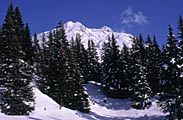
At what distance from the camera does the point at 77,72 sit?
49.5 meters

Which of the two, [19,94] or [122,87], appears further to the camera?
[122,87]

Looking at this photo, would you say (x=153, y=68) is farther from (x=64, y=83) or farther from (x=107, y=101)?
(x=64, y=83)

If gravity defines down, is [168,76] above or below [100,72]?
below

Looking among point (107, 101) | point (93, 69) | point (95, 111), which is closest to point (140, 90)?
point (95, 111)

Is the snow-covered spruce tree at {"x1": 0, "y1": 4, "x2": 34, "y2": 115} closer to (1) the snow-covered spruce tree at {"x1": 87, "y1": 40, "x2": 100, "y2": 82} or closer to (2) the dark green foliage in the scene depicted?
(2) the dark green foliage

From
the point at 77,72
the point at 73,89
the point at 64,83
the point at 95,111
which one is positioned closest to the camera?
the point at 64,83

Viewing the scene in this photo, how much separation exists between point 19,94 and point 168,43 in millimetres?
17676

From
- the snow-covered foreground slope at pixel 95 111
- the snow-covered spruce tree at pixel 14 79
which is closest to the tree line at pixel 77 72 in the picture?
the snow-covered spruce tree at pixel 14 79

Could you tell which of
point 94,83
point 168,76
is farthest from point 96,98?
point 168,76

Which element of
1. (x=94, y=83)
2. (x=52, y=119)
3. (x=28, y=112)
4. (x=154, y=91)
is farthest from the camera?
(x=94, y=83)

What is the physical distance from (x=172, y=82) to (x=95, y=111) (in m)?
23.2

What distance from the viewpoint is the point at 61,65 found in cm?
4747

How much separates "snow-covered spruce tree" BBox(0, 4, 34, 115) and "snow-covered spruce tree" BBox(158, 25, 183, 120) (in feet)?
48.9

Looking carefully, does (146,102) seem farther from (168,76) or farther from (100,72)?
(100,72)
